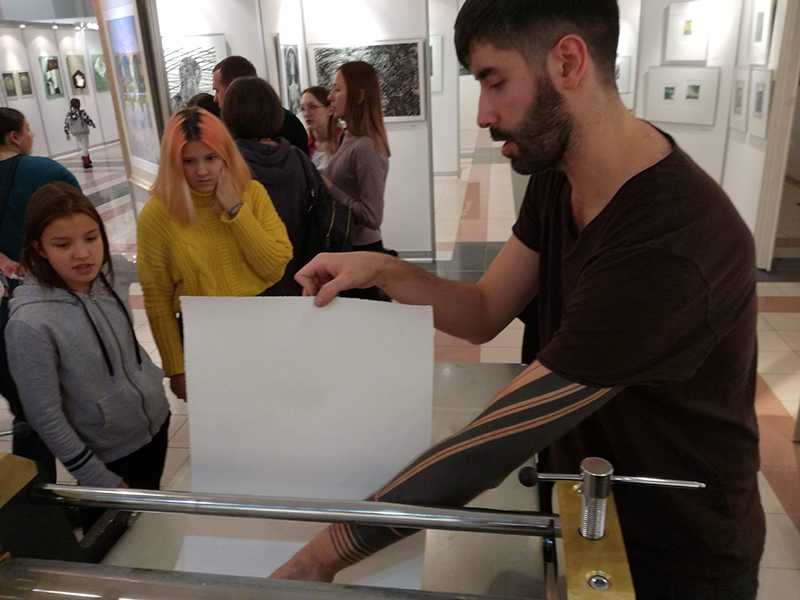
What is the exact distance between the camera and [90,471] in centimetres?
169

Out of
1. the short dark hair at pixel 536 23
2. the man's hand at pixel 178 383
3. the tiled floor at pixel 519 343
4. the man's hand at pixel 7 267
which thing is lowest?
the tiled floor at pixel 519 343

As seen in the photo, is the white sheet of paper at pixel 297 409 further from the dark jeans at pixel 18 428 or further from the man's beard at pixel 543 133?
the dark jeans at pixel 18 428

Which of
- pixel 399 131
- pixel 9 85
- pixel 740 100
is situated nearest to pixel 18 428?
pixel 399 131

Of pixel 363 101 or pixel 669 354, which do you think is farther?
pixel 363 101

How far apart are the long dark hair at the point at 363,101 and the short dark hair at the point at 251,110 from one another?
0.92 meters

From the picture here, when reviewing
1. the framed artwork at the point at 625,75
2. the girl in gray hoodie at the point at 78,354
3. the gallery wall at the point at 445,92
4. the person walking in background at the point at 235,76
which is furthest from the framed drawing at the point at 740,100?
the girl in gray hoodie at the point at 78,354

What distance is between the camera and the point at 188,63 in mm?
5168

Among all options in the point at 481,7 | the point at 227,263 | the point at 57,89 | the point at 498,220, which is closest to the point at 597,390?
the point at 481,7

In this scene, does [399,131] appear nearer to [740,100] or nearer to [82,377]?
[740,100]

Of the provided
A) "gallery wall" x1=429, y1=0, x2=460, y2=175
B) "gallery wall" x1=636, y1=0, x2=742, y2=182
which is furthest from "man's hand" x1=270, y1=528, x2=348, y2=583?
"gallery wall" x1=429, y1=0, x2=460, y2=175

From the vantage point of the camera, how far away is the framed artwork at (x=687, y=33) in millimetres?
6121

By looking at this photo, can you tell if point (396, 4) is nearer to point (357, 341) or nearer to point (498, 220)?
point (498, 220)

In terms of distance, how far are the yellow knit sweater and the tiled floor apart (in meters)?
0.57

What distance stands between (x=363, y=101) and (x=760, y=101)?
3439 mm
